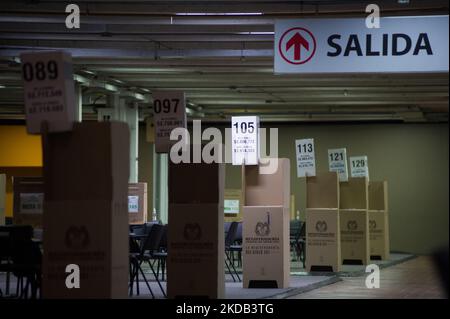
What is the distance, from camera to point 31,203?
32.4 ft

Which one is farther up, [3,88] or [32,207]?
[3,88]

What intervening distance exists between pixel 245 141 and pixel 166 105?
345 cm

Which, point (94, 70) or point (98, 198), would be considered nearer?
point (98, 198)

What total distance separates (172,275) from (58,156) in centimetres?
258

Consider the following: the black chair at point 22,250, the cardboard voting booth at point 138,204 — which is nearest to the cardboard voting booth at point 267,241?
the black chair at point 22,250

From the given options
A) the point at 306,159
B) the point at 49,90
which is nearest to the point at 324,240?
the point at 306,159

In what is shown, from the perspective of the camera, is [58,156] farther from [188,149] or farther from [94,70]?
[94,70]

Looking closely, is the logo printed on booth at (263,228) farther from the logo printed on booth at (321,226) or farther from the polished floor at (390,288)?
the logo printed on booth at (321,226)

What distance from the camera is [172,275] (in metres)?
8.89

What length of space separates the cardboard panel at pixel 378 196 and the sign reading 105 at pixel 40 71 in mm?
14363

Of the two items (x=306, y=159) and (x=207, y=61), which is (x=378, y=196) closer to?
(x=306, y=159)
